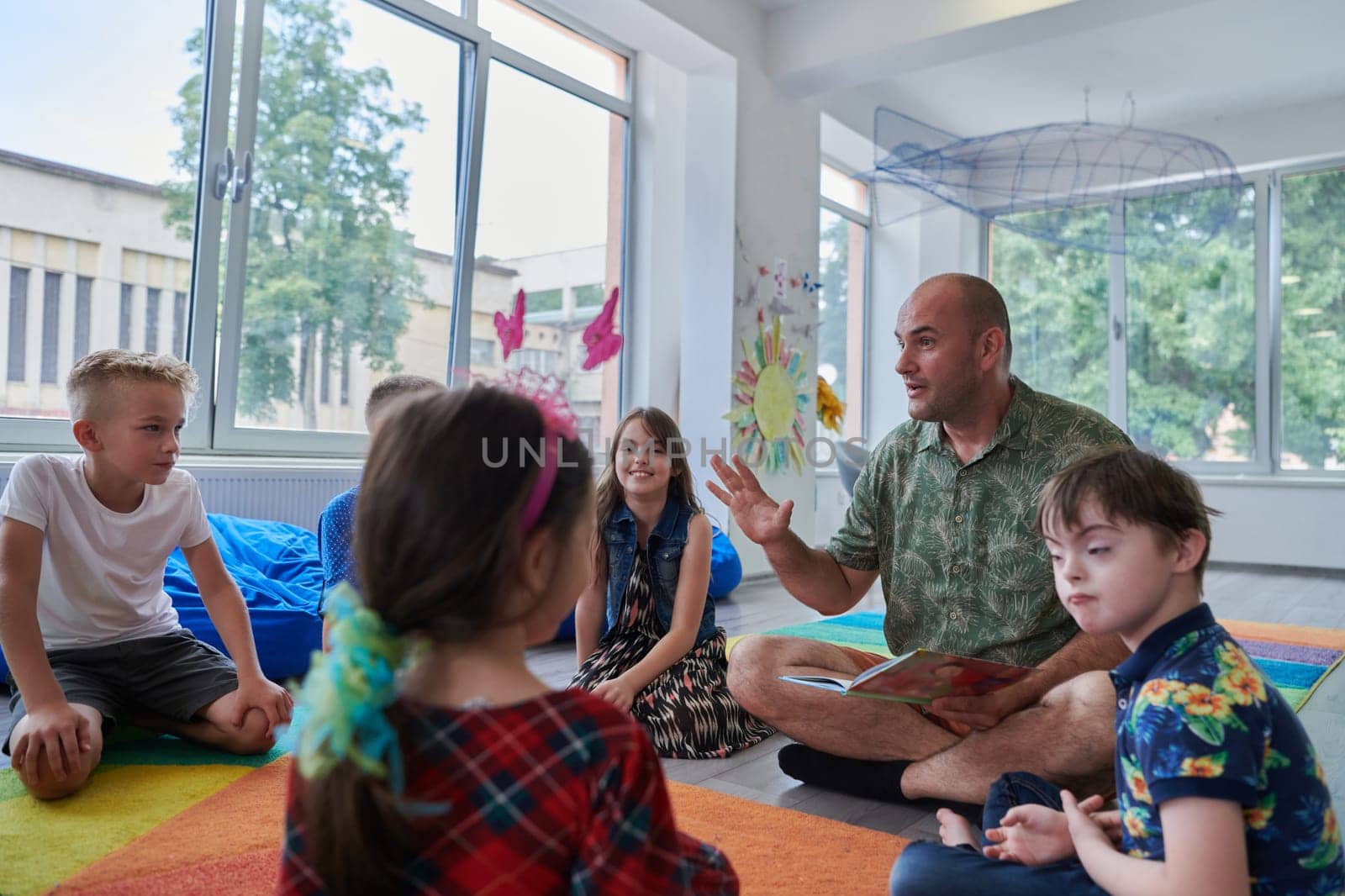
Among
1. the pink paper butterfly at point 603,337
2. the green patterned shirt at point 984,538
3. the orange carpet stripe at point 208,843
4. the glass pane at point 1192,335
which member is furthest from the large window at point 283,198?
the glass pane at point 1192,335

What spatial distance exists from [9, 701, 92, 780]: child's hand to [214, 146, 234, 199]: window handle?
2.36 m

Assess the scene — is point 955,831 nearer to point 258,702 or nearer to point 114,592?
point 258,702

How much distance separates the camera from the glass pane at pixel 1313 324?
6.28 m

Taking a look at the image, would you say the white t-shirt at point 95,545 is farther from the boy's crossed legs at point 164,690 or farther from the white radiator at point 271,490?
the white radiator at point 271,490

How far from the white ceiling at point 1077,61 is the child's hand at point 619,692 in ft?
11.8

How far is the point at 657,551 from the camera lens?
233cm

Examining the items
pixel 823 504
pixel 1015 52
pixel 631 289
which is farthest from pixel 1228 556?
pixel 631 289

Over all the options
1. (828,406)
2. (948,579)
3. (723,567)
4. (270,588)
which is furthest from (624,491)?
(828,406)

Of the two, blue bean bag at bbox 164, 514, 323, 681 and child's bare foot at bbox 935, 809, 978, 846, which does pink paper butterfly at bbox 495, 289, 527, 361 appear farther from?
child's bare foot at bbox 935, 809, 978, 846

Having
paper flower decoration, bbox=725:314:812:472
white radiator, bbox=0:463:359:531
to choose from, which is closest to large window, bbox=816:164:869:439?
paper flower decoration, bbox=725:314:812:472

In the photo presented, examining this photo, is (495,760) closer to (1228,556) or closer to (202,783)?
(202,783)

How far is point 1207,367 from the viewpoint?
6734 millimetres

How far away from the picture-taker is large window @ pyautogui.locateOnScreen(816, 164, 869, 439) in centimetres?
711

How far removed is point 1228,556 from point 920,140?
3.57m
